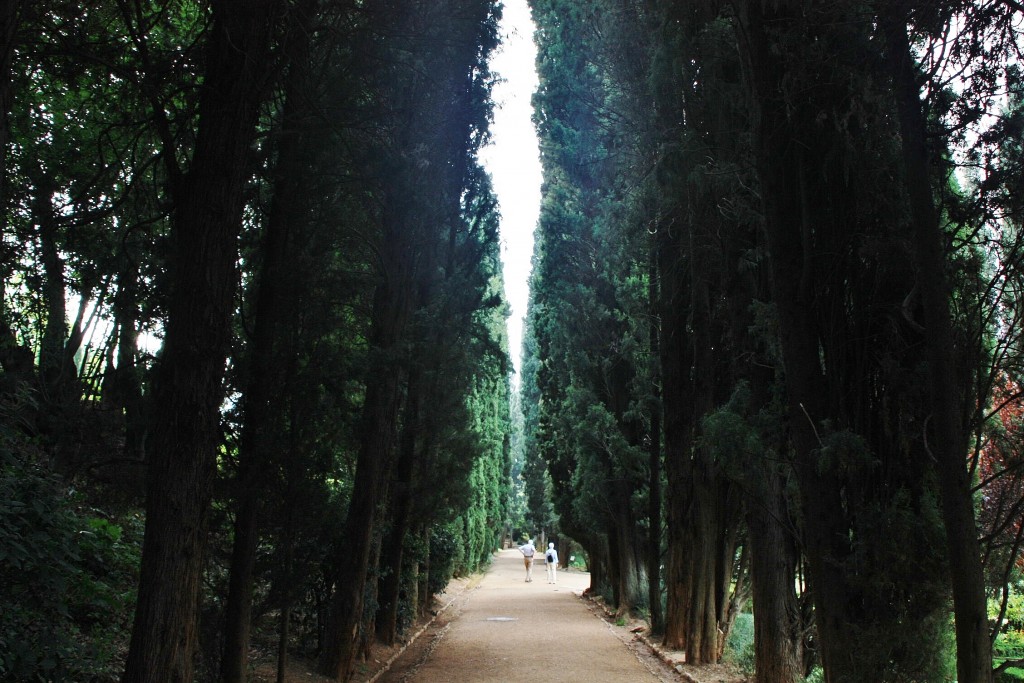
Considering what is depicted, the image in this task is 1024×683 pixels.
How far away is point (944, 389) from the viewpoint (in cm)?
562

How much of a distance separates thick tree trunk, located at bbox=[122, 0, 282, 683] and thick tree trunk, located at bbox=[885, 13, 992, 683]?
15.4 ft

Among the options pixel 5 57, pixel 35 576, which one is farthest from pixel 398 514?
pixel 5 57

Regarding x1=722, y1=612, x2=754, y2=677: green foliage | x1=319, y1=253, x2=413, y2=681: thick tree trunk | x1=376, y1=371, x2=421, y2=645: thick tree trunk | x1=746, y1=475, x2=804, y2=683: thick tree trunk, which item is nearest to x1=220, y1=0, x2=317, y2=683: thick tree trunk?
x1=319, y1=253, x2=413, y2=681: thick tree trunk

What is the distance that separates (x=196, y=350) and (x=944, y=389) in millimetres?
5134

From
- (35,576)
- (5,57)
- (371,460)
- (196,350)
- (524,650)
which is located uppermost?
(5,57)

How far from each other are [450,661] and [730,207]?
337 inches

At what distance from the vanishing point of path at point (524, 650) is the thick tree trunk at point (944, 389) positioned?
6847mm

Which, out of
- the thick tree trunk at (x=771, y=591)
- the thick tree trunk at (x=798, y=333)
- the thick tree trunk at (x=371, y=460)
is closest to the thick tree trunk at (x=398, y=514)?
the thick tree trunk at (x=371, y=460)

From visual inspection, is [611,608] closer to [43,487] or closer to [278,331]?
[278,331]

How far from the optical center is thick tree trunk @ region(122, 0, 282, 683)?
5.48 metres

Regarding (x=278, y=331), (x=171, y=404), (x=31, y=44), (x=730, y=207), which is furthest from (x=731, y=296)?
(x=31, y=44)

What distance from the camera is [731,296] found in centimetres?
1095

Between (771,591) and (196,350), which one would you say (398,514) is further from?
(196,350)

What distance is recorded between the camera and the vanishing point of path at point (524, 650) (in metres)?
12.0
